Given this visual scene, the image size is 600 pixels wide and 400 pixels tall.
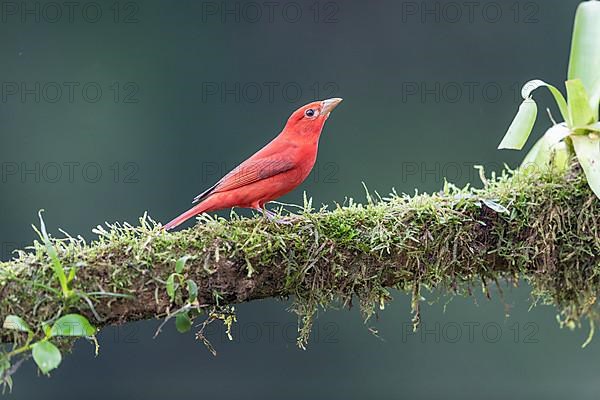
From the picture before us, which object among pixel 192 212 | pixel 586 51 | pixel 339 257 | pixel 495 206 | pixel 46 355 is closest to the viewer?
pixel 46 355

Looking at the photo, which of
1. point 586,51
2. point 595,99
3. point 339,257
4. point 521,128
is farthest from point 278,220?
point 586,51

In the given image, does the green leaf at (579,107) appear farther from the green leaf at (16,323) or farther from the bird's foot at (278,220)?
the green leaf at (16,323)

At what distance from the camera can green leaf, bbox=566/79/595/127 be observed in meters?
2.54

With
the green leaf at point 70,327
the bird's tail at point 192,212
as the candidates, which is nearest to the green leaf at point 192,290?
the green leaf at point 70,327

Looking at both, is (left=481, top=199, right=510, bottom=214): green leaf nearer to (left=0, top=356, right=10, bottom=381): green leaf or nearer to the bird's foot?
the bird's foot

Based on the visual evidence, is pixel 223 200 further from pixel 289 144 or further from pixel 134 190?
pixel 134 190

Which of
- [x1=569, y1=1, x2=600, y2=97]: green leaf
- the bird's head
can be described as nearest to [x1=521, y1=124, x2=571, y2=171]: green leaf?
[x1=569, y1=1, x2=600, y2=97]: green leaf

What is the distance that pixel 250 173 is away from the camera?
240 cm

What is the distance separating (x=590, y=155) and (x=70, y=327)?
1638mm

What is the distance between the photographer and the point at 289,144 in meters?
2.48

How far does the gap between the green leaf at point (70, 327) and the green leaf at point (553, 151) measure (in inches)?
56.2

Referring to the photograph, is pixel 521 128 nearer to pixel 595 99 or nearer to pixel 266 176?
pixel 595 99

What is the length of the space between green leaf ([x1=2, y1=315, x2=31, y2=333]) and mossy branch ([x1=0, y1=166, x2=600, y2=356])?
4 centimetres

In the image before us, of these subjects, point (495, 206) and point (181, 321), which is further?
point (495, 206)
